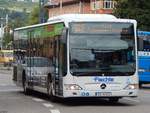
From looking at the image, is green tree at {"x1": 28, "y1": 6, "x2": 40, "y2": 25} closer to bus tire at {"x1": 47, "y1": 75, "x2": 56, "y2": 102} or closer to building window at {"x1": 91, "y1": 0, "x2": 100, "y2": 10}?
building window at {"x1": 91, "y1": 0, "x2": 100, "y2": 10}

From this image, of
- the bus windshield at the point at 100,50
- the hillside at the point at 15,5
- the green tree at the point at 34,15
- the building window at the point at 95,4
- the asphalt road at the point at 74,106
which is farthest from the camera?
the green tree at the point at 34,15

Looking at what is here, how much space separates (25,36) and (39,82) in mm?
3646

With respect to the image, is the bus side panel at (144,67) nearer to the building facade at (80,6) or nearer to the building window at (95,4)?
the building facade at (80,6)

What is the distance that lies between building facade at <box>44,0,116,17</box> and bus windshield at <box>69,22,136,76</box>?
285 ft

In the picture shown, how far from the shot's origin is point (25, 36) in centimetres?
2759

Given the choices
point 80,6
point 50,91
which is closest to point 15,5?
point 80,6

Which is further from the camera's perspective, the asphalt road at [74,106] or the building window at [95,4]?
the building window at [95,4]

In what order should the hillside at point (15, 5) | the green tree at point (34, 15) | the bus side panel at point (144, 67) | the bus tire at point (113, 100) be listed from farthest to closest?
1. the green tree at point (34, 15)
2. the hillside at point (15, 5)
3. the bus side panel at point (144, 67)
4. the bus tire at point (113, 100)

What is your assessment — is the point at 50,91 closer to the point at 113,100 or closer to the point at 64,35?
the point at 113,100

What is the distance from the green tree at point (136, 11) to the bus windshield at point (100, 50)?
38874 mm

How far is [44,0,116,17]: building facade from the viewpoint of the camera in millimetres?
122062

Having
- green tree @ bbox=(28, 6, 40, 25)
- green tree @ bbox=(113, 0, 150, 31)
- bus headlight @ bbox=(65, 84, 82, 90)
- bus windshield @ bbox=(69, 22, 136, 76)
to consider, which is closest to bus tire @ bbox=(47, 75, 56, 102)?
bus headlight @ bbox=(65, 84, 82, 90)

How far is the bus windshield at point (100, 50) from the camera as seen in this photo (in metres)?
20.7

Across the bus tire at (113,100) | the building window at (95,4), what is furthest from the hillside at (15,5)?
the bus tire at (113,100)
